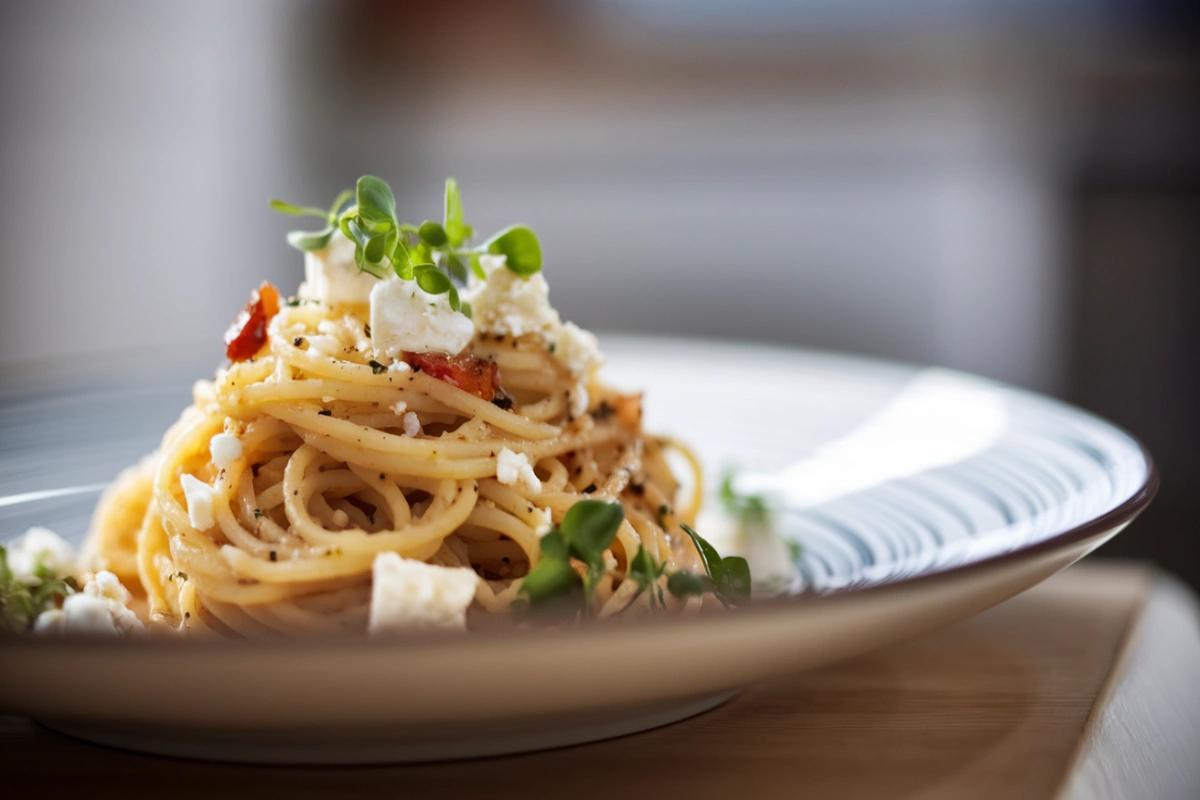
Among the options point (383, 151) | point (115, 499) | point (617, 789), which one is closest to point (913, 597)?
point (617, 789)

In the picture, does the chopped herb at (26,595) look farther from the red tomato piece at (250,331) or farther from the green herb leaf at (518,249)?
the green herb leaf at (518,249)

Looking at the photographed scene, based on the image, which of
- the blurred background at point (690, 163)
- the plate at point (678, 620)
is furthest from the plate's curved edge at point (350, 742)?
the blurred background at point (690, 163)

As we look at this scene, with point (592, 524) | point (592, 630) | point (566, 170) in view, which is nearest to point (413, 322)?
point (592, 524)

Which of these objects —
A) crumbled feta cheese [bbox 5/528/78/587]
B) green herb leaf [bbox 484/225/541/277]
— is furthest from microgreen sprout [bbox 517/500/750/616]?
crumbled feta cheese [bbox 5/528/78/587]

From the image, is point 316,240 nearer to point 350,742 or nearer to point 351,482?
point 351,482

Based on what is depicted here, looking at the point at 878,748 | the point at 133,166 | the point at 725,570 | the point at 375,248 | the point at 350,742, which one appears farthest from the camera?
the point at 133,166

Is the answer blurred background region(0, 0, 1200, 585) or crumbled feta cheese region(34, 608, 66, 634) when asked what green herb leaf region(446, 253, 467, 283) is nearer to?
crumbled feta cheese region(34, 608, 66, 634)
